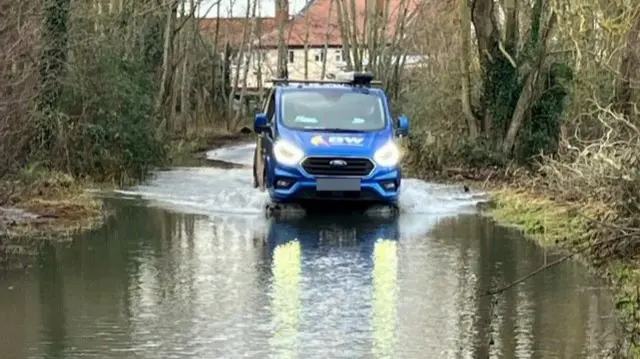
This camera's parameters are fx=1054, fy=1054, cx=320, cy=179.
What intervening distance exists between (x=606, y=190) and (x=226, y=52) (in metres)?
49.2

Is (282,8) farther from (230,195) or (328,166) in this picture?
(328,166)

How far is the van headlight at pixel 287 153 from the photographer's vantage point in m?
15.8

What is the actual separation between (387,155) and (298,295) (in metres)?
6.64

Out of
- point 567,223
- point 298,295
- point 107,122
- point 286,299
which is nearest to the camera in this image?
point 286,299

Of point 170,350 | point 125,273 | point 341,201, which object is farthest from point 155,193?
point 170,350

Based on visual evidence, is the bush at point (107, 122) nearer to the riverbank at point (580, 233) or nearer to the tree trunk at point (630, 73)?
the riverbank at point (580, 233)

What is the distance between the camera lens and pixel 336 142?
1587 cm

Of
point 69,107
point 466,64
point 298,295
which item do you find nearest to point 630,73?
point 466,64

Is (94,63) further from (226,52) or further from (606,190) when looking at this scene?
(226,52)

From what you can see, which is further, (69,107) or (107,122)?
(107,122)

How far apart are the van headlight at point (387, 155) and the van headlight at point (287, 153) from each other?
3.83ft

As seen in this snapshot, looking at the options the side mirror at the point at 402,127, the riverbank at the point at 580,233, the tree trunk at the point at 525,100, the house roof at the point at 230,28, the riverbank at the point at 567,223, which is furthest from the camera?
the house roof at the point at 230,28

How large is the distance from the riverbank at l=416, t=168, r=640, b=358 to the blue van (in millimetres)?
1922

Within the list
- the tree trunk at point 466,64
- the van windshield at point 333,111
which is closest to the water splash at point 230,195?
the van windshield at point 333,111
